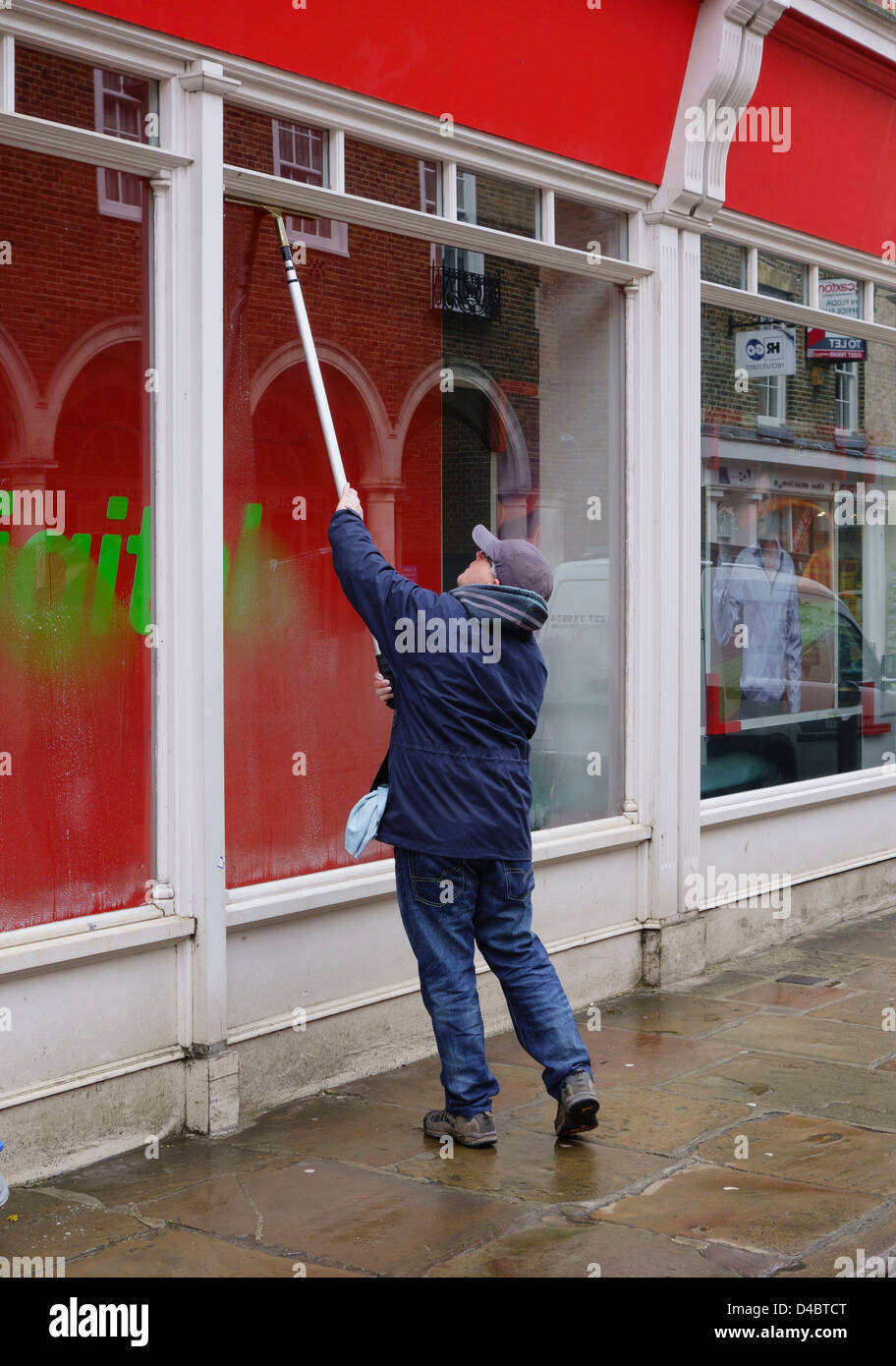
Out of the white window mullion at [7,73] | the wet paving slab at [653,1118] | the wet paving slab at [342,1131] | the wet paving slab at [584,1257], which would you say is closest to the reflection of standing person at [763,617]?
the wet paving slab at [653,1118]

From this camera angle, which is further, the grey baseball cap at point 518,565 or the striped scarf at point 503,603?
the grey baseball cap at point 518,565

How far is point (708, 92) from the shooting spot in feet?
23.4

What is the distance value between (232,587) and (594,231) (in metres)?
2.63

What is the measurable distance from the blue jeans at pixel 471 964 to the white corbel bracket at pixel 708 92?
3.67 meters

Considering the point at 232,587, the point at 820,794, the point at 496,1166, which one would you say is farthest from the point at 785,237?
the point at 496,1166

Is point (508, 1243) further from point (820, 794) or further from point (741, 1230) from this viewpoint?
point (820, 794)

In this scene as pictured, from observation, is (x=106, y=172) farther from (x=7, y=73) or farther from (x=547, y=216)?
(x=547, y=216)

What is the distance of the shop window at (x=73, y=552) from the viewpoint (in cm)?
486

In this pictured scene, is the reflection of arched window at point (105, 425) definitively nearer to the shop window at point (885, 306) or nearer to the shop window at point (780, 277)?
the shop window at point (780, 277)

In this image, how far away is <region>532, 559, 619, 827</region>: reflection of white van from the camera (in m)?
7.06

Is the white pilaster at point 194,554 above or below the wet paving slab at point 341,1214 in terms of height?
above

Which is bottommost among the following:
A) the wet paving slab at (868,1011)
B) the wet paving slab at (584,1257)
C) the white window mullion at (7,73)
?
the wet paving slab at (584,1257)

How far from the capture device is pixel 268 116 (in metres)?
5.35
